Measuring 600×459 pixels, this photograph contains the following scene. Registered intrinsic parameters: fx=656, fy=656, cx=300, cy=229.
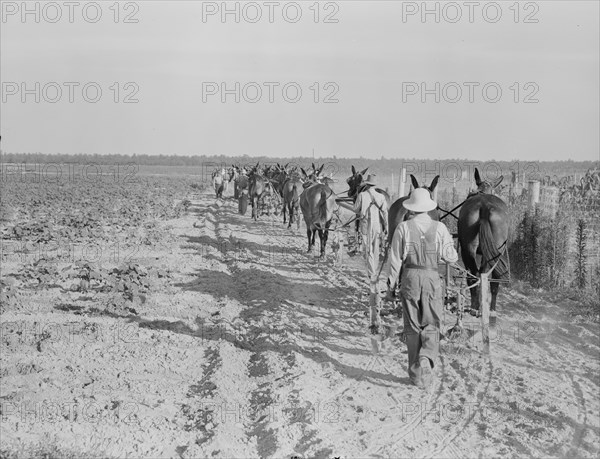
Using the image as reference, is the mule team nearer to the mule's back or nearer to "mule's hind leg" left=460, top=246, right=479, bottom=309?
"mule's hind leg" left=460, top=246, right=479, bottom=309

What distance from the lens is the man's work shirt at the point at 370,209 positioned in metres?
10.1

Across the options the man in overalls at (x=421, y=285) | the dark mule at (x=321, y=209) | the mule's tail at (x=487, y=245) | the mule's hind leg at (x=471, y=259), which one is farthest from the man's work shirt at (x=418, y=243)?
the dark mule at (x=321, y=209)

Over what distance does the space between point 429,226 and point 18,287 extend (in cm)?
831

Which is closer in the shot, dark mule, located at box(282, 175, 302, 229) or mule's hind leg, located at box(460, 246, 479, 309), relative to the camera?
mule's hind leg, located at box(460, 246, 479, 309)

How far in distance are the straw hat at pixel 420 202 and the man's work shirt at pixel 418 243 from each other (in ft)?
0.30

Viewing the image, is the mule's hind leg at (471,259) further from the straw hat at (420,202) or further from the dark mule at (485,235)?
the straw hat at (420,202)

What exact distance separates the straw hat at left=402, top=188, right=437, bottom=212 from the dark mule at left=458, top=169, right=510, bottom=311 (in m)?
1.92

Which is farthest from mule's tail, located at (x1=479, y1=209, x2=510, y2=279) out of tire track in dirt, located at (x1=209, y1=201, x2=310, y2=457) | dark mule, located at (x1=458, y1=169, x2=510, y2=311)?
tire track in dirt, located at (x1=209, y1=201, x2=310, y2=457)

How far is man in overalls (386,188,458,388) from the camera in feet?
23.6

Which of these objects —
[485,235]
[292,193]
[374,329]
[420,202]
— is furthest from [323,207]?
[420,202]

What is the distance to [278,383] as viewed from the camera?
746cm

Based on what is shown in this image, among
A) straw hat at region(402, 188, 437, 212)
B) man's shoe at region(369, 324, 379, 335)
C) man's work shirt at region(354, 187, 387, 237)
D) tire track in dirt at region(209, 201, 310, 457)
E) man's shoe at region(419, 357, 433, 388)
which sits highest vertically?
straw hat at region(402, 188, 437, 212)

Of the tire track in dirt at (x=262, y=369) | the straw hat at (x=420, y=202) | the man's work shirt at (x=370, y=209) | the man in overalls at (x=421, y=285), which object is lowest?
the tire track in dirt at (x=262, y=369)

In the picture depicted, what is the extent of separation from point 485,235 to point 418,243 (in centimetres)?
225
